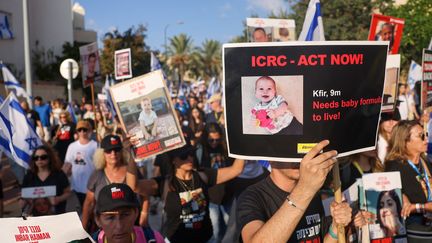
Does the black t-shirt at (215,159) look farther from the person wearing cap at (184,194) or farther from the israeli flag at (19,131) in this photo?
the israeli flag at (19,131)

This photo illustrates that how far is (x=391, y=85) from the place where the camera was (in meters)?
5.35

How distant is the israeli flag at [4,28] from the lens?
1179 inches

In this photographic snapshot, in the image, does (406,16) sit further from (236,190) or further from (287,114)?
(287,114)

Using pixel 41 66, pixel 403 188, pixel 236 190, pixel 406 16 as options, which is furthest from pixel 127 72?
pixel 41 66

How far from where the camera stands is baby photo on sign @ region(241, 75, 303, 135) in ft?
7.16

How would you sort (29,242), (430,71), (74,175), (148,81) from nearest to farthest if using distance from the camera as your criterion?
(29,242), (148,81), (430,71), (74,175)

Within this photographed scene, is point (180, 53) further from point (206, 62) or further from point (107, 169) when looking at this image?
point (107, 169)

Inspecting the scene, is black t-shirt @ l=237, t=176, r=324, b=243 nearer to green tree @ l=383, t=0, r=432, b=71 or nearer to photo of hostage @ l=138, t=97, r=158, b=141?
photo of hostage @ l=138, t=97, r=158, b=141

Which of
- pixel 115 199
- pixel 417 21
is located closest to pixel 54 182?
pixel 115 199

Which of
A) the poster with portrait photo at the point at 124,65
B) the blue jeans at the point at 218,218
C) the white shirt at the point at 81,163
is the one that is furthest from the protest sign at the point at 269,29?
the poster with portrait photo at the point at 124,65

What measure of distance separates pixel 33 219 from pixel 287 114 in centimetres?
137

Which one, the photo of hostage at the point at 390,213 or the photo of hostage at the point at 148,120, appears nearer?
the photo of hostage at the point at 390,213

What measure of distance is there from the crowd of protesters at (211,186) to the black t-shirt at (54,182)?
1 centimetres

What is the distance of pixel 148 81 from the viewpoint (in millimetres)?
4578
